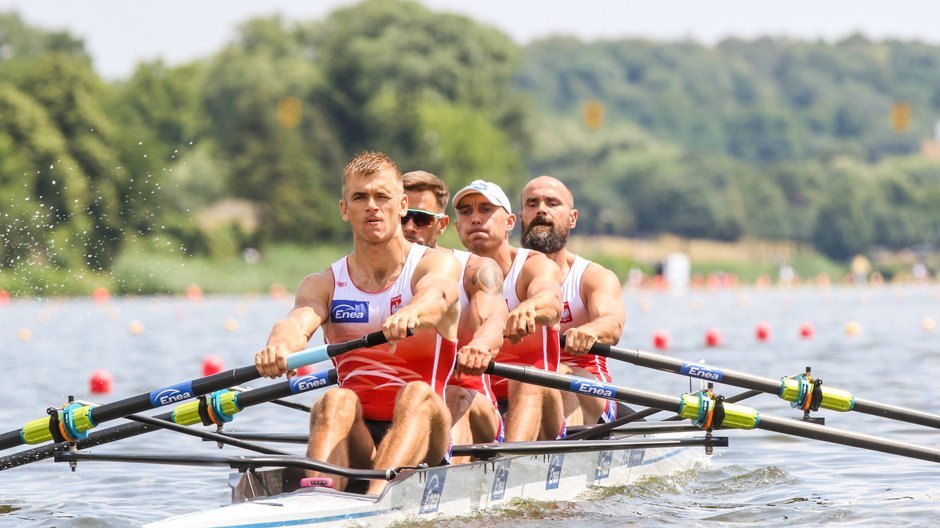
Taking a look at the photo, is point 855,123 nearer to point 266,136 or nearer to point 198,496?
point 266,136

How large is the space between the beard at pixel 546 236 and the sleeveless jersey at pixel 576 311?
0.50ft

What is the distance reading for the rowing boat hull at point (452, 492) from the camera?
5.68 m

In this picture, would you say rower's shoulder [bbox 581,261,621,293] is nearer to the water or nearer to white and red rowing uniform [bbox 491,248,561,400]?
white and red rowing uniform [bbox 491,248,561,400]

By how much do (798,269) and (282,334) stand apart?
282ft

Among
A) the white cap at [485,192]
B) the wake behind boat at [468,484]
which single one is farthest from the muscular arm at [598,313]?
the white cap at [485,192]

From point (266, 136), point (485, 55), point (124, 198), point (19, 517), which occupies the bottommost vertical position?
point (19, 517)

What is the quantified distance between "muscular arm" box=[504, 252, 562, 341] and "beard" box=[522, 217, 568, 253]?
1.41 feet

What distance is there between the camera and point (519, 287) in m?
7.71

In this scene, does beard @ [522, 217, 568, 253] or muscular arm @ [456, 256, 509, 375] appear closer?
muscular arm @ [456, 256, 509, 375]

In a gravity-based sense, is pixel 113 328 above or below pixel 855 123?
below

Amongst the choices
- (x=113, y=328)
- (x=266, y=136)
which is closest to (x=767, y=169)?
(x=266, y=136)

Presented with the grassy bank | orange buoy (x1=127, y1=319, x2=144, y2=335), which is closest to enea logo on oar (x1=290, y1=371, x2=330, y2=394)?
orange buoy (x1=127, y1=319, x2=144, y2=335)

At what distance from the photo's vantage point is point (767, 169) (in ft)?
377

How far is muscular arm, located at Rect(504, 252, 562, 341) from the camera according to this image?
694 cm
